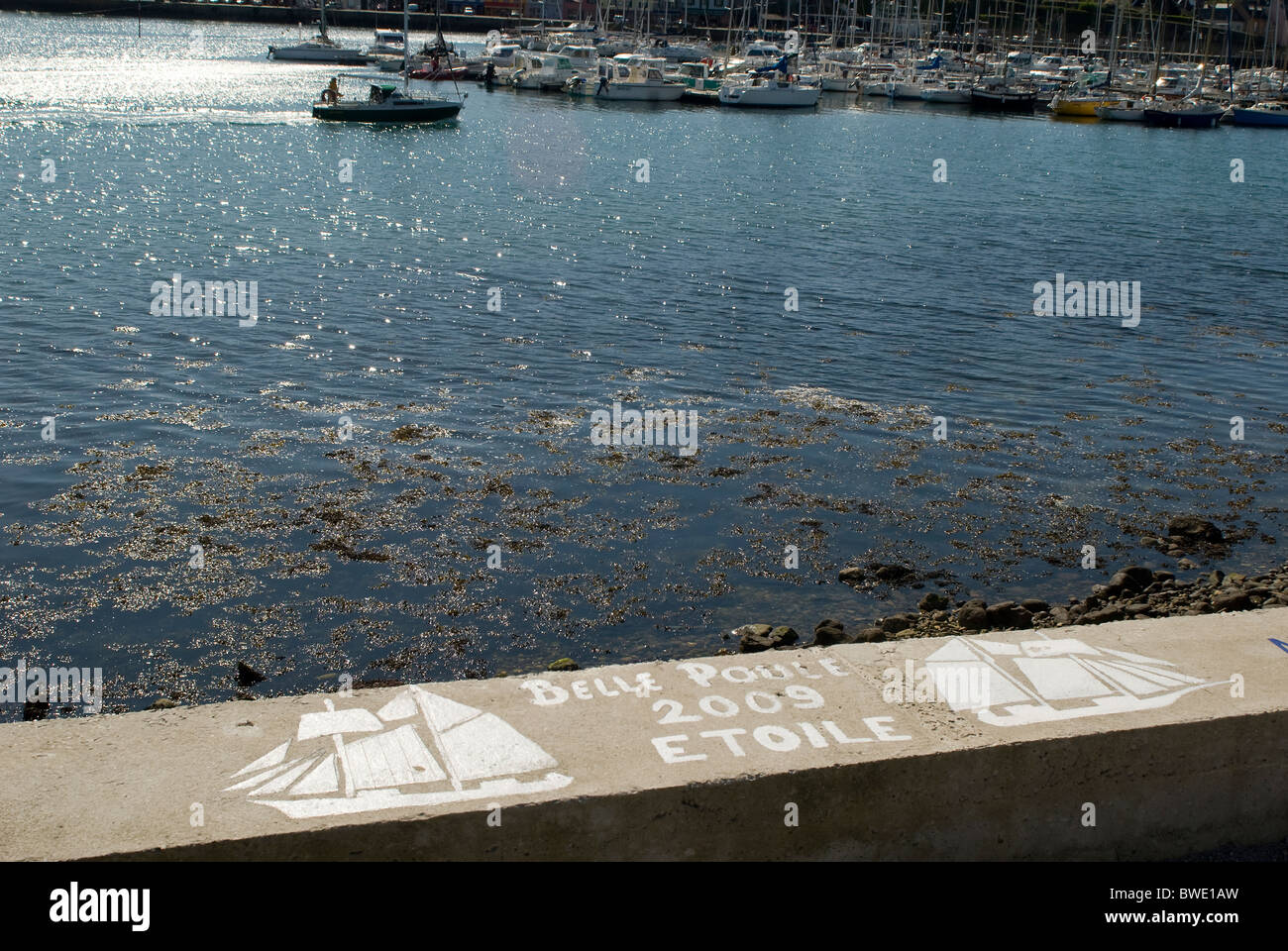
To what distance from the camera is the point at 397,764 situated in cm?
659

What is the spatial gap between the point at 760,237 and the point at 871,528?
25.7 meters

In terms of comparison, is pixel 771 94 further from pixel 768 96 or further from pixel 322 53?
pixel 322 53

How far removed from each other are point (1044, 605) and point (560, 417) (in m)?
8.75

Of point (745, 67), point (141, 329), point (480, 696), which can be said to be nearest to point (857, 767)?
point (480, 696)

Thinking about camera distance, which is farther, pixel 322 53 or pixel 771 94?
pixel 322 53

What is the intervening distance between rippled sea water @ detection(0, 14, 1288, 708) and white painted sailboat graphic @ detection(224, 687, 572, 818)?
5.36 metres

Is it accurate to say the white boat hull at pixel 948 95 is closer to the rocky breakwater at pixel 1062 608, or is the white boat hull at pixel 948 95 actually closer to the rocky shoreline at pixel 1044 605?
the rocky shoreline at pixel 1044 605

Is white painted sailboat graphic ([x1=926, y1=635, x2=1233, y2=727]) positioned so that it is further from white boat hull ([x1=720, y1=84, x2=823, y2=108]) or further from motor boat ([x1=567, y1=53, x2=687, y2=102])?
motor boat ([x1=567, y1=53, x2=687, y2=102])

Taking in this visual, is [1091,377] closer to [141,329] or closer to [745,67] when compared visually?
[141,329]

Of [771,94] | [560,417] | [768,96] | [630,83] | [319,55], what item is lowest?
[560,417]

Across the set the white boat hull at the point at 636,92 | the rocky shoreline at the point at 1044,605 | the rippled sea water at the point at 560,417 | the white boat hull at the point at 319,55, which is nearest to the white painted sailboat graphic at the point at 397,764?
the rippled sea water at the point at 560,417

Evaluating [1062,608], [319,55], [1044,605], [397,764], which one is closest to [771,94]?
[319,55]

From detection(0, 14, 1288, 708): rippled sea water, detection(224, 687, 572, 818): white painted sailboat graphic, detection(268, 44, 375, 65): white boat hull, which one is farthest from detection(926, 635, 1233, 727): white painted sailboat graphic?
detection(268, 44, 375, 65): white boat hull

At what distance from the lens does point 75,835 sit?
587 cm
